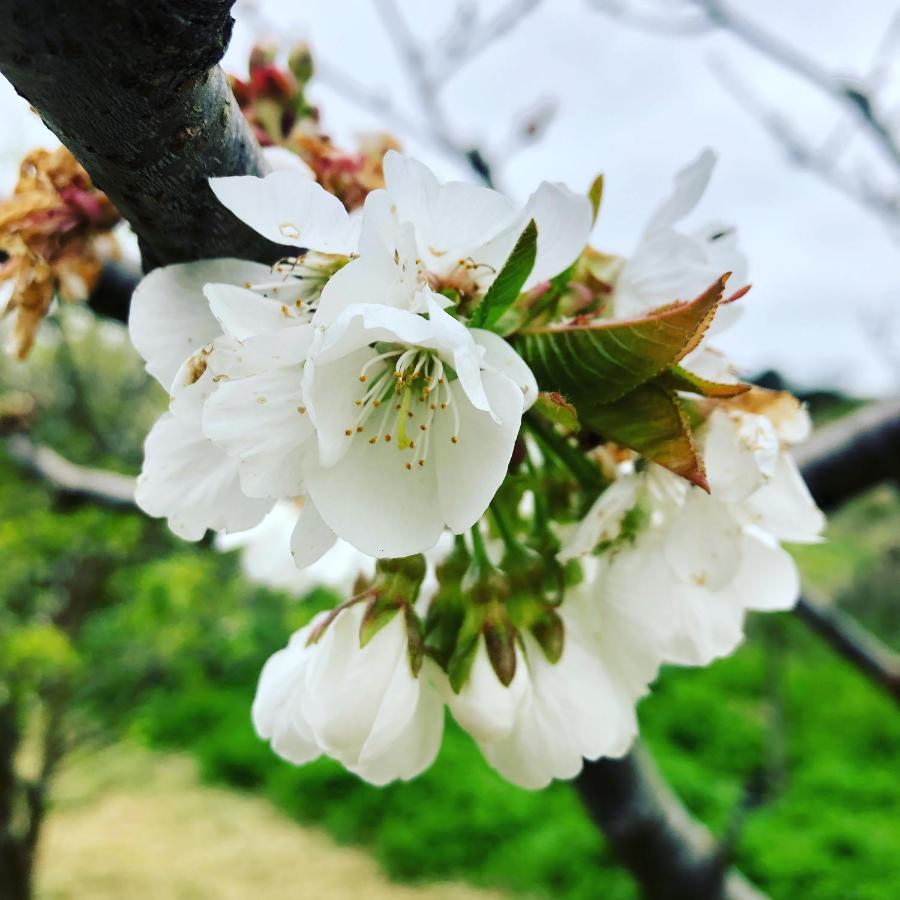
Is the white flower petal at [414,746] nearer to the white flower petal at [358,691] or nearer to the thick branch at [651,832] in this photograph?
the white flower petal at [358,691]

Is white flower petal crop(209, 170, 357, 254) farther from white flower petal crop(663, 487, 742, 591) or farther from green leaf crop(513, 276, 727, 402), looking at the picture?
white flower petal crop(663, 487, 742, 591)

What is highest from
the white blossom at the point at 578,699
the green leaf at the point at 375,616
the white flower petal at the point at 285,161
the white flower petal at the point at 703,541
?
the white flower petal at the point at 285,161

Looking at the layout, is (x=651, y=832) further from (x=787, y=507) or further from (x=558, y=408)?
(x=558, y=408)

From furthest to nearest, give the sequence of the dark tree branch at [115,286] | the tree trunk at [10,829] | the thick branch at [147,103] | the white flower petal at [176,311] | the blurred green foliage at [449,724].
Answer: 1. the tree trunk at [10,829]
2. the blurred green foliage at [449,724]
3. the dark tree branch at [115,286]
4. the white flower petal at [176,311]
5. the thick branch at [147,103]

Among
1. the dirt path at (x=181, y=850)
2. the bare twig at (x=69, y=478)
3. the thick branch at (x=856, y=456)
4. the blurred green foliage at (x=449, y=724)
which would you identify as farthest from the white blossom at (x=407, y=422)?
the dirt path at (x=181, y=850)

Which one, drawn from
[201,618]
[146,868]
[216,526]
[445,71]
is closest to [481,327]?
[216,526]

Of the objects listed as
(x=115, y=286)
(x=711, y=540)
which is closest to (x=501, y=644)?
(x=711, y=540)

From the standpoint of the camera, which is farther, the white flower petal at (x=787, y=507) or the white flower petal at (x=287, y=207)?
the white flower petal at (x=787, y=507)
